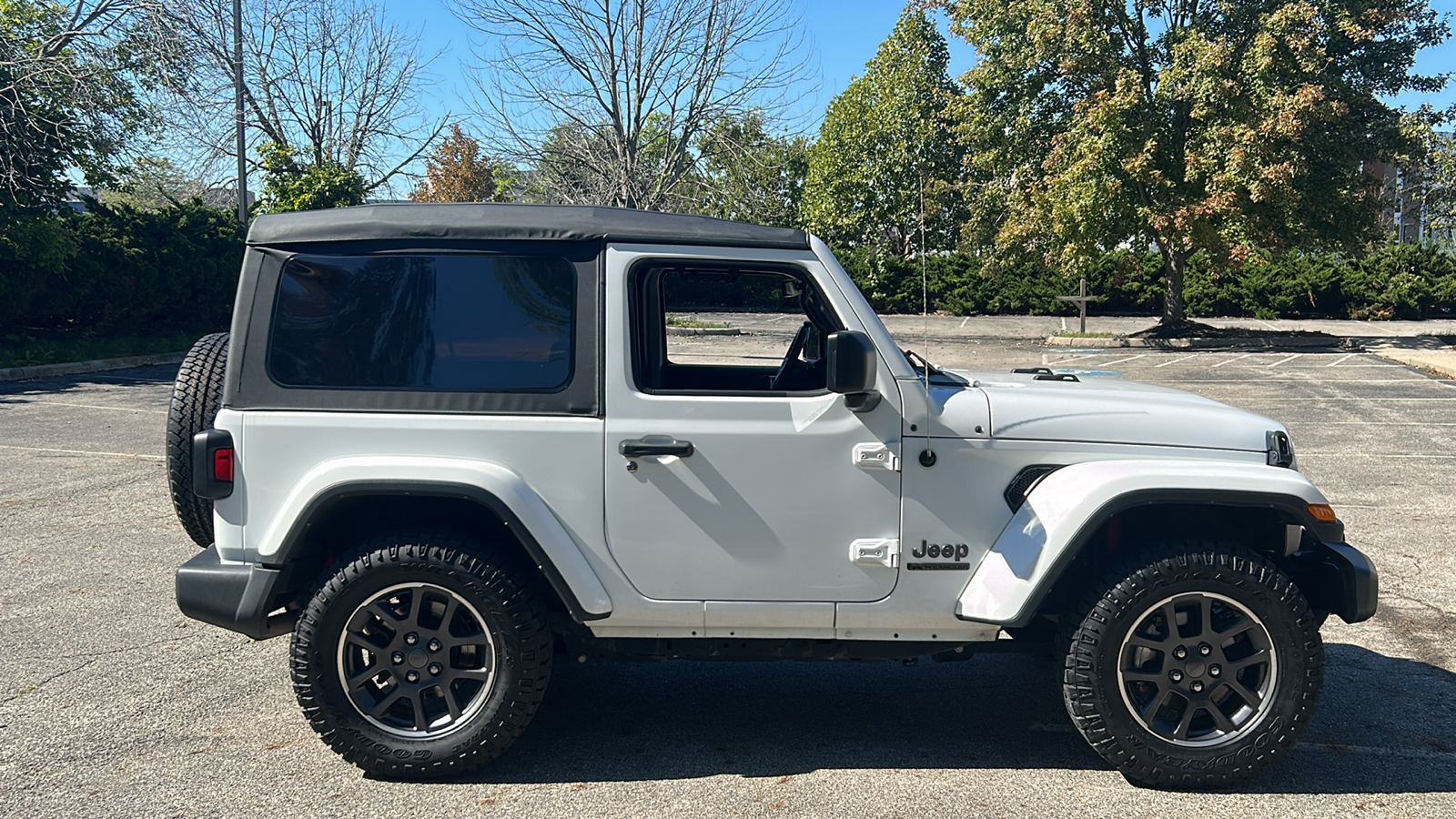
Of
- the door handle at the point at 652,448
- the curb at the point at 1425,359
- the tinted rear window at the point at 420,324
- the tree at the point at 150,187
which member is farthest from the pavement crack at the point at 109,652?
the curb at the point at 1425,359

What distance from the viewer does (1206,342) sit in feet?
82.6

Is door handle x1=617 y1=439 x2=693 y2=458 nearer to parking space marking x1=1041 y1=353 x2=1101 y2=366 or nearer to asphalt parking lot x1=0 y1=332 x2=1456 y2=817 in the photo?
asphalt parking lot x1=0 y1=332 x2=1456 y2=817

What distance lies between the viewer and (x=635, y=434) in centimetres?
379

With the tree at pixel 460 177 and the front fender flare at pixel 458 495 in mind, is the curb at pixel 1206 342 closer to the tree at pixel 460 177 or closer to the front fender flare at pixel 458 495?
the front fender flare at pixel 458 495

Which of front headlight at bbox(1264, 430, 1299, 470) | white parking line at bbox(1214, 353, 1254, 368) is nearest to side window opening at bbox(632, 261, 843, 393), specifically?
front headlight at bbox(1264, 430, 1299, 470)

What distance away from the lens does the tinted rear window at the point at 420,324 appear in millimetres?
3824

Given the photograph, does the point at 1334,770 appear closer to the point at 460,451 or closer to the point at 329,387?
the point at 460,451

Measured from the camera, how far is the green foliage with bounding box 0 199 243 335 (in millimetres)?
18453

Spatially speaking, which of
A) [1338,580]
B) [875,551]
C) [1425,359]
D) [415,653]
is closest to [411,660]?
[415,653]

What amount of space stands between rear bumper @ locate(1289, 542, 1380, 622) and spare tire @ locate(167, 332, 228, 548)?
390cm

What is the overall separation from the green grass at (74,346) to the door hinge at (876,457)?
17984 mm

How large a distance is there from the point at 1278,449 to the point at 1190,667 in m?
0.81

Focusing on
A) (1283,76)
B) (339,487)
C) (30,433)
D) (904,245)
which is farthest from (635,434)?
(904,245)

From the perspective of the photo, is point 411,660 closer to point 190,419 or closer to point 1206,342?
point 190,419
